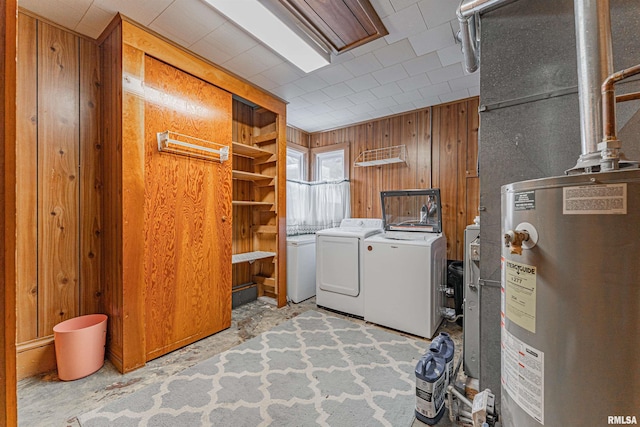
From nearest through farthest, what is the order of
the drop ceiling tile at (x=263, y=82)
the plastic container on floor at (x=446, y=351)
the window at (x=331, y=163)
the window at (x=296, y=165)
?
the plastic container on floor at (x=446, y=351)
the drop ceiling tile at (x=263, y=82)
the window at (x=331, y=163)
the window at (x=296, y=165)

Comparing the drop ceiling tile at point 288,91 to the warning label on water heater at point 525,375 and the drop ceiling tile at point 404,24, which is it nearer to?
the drop ceiling tile at point 404,24

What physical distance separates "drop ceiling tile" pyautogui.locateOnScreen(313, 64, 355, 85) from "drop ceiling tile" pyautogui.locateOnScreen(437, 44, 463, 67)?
82cm

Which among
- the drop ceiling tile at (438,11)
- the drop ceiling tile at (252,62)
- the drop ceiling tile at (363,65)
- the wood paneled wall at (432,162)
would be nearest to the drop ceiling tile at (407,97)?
the wood paneled wall at (432,162)

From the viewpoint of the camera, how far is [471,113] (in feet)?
10.4

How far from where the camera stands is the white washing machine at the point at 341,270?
2.91m

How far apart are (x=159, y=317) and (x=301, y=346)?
3.82ft

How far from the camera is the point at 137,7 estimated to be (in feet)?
5.77

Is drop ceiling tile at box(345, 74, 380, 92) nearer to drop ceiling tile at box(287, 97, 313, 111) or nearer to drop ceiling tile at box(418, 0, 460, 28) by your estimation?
drop ceiling tile at box(287, 97, 313, 111)

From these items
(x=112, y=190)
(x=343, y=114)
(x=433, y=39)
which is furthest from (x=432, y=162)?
(x=112, y=190)

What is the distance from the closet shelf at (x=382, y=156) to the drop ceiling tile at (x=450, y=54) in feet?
4.26

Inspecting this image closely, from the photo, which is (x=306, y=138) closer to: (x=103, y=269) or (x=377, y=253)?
(x=377, y=253)

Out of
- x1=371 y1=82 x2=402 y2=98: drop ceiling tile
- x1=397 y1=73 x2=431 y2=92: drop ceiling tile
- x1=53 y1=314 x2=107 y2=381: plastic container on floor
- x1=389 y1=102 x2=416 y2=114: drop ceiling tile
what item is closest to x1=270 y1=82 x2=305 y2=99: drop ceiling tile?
x1=371 y1=82 x2=402 y2=98: drop ceiling tile

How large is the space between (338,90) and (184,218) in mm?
2083

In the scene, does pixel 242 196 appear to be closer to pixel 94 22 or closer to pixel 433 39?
pixel 94 22
